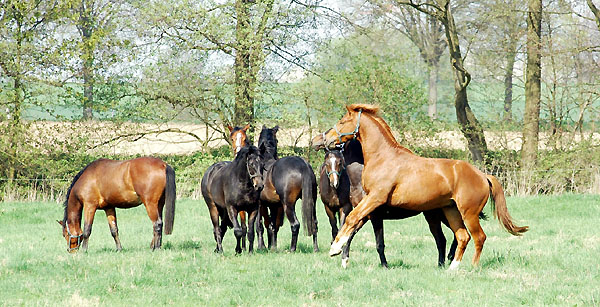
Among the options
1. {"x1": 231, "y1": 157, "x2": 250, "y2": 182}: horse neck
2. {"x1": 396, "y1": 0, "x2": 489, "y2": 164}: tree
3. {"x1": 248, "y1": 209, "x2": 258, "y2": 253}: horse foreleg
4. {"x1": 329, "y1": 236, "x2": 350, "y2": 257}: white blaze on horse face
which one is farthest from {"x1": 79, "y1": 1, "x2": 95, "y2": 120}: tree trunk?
{"x1": 329, "y1": 236, "x2": 350, "y2": 257}: white blaze on horse face

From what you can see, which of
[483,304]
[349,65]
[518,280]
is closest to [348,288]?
[483,304]

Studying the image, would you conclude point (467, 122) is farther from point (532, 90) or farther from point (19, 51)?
point (19, 51)

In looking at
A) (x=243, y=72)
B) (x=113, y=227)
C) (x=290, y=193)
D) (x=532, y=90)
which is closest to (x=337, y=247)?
(x=290, y=193)

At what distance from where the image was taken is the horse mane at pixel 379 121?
9305 mm

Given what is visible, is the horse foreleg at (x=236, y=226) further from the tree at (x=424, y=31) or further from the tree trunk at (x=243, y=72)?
the tree at (x=424, y=31)

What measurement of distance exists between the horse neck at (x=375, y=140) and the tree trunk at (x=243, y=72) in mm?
13612

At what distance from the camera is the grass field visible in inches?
285

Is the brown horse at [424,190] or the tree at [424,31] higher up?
the tree at [424,31]

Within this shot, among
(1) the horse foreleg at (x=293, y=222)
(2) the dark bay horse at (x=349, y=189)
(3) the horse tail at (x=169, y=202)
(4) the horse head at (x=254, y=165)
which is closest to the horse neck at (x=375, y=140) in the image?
(2) the dark bay horse at (x=349, y=189)

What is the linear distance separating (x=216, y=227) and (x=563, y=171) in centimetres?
1301

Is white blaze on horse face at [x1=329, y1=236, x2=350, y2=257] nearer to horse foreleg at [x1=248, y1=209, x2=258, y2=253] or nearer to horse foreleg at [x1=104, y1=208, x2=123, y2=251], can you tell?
horse foreleg at [x1=248, y1=209, x2=258, y2=253]

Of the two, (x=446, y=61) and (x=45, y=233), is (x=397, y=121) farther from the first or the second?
(x=446, y=61)

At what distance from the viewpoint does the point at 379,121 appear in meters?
9.50

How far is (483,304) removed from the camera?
685 cm
